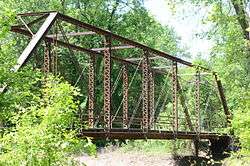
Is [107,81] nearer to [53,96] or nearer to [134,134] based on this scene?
[134,134]

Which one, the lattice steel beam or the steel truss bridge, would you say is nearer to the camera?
the steel truss bridge

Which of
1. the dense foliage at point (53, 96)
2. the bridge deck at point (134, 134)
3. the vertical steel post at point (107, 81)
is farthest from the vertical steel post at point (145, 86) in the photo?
the vertical steel post at point (107, 81)

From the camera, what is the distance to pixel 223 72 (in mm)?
32156

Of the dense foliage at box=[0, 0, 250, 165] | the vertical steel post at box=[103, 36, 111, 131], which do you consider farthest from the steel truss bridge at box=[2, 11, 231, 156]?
the dense foliage at box=[0, 0, 250, 165]

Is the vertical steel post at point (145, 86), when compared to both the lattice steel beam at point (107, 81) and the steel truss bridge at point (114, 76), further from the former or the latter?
the lattice steel beam at point (107, 81)

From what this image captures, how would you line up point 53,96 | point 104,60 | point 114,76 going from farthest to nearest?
point 114,76
point 104,60
point 53,96

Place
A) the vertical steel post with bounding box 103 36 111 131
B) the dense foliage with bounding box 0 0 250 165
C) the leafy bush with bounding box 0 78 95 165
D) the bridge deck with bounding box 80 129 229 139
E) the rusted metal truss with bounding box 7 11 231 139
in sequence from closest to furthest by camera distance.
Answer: the leafy bush with bounding box 0 78 95 165
the dense foliage with bounding box 0 0 250 165
the rusted metal truss with bounding box 7 11 231 139
the bridge deck with bounding box 80 129 229 139
the vertical steel post with bounding box 103 36 111 131

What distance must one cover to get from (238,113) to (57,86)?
29.5 ft

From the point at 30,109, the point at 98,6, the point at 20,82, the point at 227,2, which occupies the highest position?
the point at 98,6

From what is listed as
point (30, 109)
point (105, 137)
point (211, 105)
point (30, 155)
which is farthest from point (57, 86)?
point (211, 105)

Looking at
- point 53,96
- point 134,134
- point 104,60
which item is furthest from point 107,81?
point 53,96

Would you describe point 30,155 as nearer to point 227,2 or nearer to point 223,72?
point 227,2

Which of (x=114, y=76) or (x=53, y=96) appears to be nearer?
(x=53, y=96)

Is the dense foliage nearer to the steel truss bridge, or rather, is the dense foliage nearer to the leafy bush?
the leafy bush
